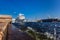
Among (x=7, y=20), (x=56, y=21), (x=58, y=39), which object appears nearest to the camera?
(x=7, y=20)

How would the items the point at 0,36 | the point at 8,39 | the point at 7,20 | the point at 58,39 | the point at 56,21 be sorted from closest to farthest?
1. the point at 0,36
2. the point at 8,39
3. the point at 7,20
4. the point at 58,39
5. the point at 56,21

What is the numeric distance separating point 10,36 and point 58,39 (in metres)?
5.52

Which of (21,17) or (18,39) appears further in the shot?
(21,17)

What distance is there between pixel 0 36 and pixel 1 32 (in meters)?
0.06

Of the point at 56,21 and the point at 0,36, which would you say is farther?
the point at 56,21

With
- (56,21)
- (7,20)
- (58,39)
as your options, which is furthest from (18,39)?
(56,21)

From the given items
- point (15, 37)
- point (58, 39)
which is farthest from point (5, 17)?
point (58, 39)

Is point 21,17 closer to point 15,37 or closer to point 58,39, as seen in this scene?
point 58,39

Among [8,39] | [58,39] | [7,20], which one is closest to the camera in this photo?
[8,39]

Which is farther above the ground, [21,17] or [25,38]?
[21,17]

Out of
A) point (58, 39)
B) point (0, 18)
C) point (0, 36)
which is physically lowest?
point (58, 39)

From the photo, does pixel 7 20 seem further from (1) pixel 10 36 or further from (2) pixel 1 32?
(2) pixel 1 32

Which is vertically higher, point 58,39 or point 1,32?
point 1,32

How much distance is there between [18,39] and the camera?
236cm
